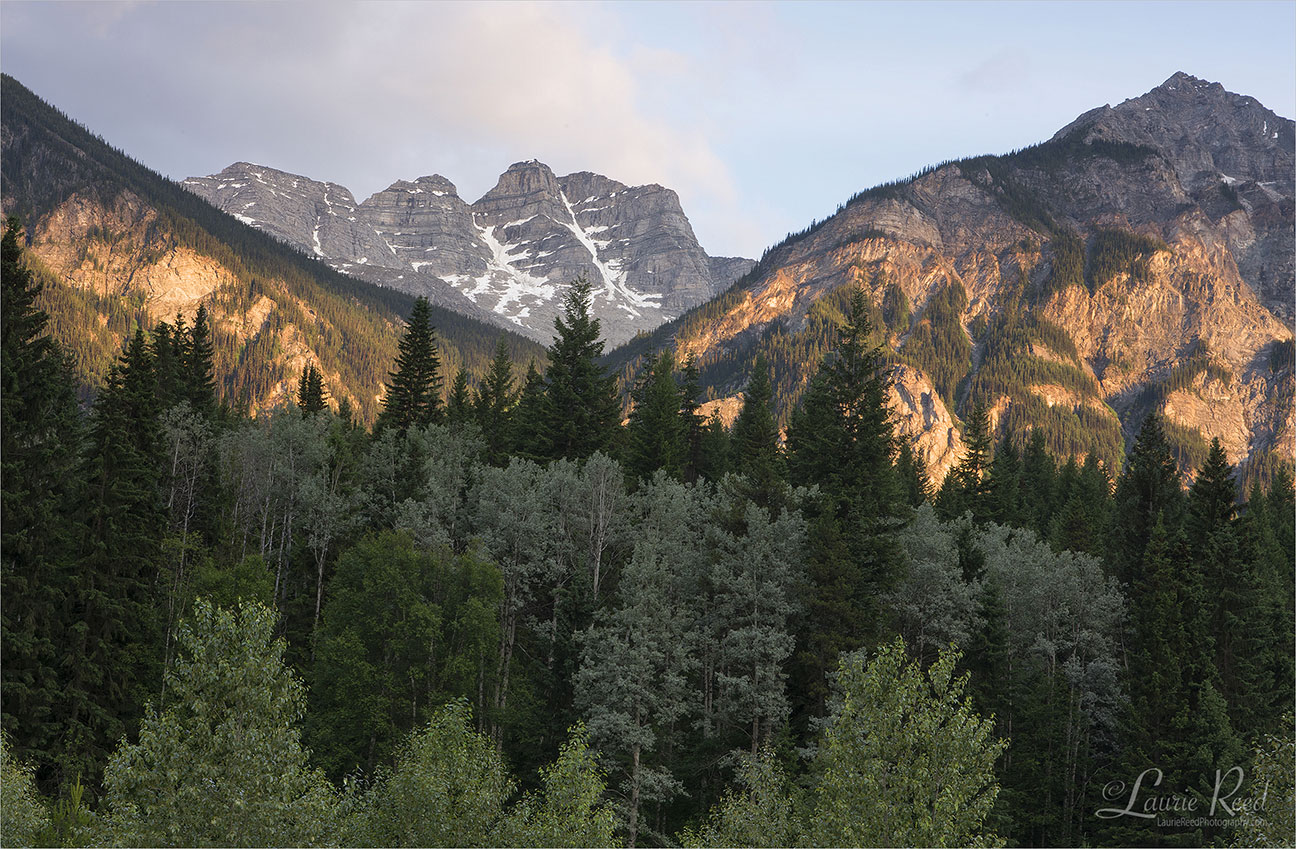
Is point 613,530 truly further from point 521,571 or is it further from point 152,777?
point 152,777

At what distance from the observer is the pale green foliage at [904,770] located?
2734 cm

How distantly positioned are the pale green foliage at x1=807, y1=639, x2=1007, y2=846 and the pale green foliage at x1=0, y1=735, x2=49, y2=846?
2621cm

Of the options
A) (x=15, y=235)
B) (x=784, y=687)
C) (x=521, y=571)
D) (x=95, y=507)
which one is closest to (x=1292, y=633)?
(x=784, y=687)

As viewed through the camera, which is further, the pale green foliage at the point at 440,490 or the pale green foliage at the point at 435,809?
the pale green foliage at the point at 440,490

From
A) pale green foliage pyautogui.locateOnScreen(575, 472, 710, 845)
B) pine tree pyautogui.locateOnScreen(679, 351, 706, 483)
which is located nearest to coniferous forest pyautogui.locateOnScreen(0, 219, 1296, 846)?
pale green foliage pyautogui.locateOnScreen(575, 472, 710, 845)

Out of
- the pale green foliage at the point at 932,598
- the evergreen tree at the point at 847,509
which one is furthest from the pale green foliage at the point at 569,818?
the pale green foliage at the point at 932,598

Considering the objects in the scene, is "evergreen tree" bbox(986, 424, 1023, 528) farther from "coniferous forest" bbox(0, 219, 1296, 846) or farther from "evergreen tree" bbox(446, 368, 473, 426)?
"evergreen tree" bbox(446, 368, 473, 426)

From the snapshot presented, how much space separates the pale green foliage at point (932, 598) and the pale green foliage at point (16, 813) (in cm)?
4263

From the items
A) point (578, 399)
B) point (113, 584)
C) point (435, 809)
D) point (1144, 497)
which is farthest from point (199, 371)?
point (1144, 497)

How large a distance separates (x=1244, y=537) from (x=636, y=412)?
4947 cm

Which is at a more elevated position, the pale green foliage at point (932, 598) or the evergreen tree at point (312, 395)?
the evergreen tree at point (312, 395)

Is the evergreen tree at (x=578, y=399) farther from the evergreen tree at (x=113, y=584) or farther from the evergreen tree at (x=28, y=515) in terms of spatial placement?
the evergreen tree at (x=28, y=515)

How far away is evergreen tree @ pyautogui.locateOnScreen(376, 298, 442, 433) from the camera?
83.2 metres

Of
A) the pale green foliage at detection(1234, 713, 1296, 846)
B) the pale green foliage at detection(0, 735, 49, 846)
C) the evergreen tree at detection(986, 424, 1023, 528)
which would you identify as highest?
the evergreen tree at detection(986, 424, 1023, 528)
